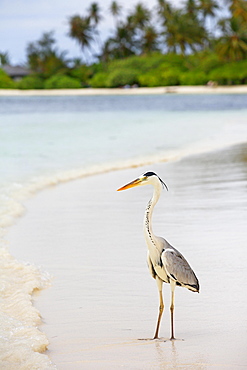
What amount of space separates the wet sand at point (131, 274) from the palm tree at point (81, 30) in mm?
79135

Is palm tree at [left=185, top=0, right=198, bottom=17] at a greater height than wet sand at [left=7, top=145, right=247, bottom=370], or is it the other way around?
palm tree at [left=185, top=0, right=198, bottom=17]

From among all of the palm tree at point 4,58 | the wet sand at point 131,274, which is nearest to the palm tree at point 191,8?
the palm tree at point 4,58

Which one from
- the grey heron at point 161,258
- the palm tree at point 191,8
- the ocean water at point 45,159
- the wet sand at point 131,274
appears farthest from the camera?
the palm tree at point 191,8

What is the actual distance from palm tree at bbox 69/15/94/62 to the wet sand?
79.1 meters

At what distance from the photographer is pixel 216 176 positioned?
933cm

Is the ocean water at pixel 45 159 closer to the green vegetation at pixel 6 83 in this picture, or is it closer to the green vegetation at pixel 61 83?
the green vegetation at pixel 61 83

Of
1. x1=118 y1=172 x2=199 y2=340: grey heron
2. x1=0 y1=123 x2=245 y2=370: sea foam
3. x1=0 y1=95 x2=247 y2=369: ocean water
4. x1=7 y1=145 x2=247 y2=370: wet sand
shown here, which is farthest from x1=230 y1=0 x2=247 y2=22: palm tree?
x1=118 y1=172 x2=199 y2=340: grey heron

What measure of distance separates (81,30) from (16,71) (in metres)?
15.3

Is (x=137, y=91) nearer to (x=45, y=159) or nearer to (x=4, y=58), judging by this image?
(x=4, y=58)

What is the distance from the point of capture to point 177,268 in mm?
3119

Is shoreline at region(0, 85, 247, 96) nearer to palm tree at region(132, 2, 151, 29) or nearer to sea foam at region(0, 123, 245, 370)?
palm tree at region(132, 2, 151, 29)

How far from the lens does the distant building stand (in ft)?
316

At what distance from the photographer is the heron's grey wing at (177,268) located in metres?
3.09

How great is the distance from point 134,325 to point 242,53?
236 ft
